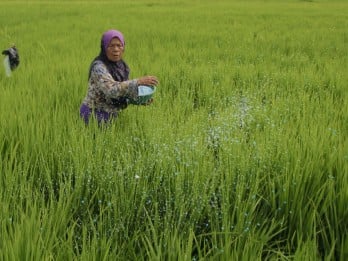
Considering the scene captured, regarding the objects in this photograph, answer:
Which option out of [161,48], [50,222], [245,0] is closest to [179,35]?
[161,48]

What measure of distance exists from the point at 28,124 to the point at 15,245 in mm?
1282

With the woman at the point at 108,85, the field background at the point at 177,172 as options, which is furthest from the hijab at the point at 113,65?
the field background at the point at 177,172

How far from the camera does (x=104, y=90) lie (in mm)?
2568

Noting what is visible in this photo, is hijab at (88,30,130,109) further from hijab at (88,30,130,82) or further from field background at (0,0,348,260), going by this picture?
field background at (0,0,348,260)

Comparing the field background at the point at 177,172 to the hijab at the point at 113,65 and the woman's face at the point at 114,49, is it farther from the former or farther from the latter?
the woman's face at the point at 114,49

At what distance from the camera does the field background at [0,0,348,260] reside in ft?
4.28

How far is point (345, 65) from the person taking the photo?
439 centimetres

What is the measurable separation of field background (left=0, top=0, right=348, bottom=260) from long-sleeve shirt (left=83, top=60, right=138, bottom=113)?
15cm

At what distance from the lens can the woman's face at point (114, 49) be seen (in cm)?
257

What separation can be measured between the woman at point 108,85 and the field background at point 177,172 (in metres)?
0.13

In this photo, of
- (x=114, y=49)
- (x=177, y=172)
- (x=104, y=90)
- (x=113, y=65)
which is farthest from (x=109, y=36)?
(x=177, y=172)

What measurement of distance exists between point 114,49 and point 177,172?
130 cm

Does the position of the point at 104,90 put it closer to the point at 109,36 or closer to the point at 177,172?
the point at 109,36

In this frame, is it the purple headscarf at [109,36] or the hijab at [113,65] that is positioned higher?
the purple headscarf at [109,36]
